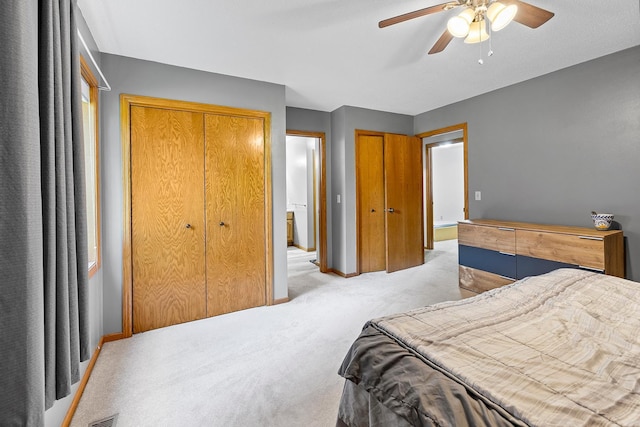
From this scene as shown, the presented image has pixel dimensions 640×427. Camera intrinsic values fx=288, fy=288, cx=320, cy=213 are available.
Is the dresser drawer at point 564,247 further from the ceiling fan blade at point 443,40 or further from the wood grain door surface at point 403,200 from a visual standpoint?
the ceiling fan blade at point 443,40

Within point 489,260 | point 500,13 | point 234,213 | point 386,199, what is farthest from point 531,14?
point 386,199

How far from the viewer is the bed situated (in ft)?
2.43

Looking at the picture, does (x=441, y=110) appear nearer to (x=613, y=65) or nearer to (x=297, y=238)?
(x=613, y=65)

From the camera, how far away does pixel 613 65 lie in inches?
102

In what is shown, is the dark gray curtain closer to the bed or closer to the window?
the bed

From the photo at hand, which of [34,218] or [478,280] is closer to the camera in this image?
[34,218]

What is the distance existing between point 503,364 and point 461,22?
1753mm

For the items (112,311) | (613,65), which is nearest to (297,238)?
(112,311)

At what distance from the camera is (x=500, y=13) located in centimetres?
156

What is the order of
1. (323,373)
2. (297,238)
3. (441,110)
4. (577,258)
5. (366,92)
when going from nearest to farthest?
→ 1. (323,373)
2. (577,258)
3. (366,92)
4. (441,110)
5. (297,238)

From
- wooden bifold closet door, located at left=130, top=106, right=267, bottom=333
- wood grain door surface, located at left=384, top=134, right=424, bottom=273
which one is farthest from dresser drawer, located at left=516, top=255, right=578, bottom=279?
wooden bifold closet door, located at left=130, top=106, right=267, bottom=333

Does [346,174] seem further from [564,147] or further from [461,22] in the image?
[461,22]

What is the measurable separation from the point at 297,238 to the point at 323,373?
471 cm

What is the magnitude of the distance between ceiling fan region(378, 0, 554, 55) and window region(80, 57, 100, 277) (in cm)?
227
